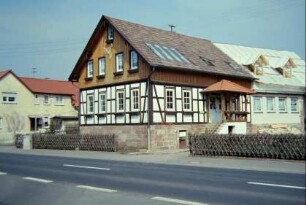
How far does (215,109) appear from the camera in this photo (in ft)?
107

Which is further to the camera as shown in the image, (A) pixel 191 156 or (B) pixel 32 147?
(B) pixel 32 147

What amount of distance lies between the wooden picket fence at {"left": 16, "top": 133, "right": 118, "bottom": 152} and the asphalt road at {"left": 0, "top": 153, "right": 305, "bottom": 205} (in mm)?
12228

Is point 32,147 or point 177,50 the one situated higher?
point 177,50

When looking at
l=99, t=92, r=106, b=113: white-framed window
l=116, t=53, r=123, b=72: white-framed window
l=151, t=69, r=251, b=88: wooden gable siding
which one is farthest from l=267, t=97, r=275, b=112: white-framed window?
l=99, t=92, r=106, b=113: white-framed window

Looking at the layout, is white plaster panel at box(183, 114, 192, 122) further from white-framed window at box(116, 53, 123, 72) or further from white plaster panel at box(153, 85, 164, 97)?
white-framed window at box(116, 53, 123, 72)

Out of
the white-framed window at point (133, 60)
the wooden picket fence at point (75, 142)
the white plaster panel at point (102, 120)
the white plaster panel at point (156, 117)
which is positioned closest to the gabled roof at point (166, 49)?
the white-framed window at point (133, 60)

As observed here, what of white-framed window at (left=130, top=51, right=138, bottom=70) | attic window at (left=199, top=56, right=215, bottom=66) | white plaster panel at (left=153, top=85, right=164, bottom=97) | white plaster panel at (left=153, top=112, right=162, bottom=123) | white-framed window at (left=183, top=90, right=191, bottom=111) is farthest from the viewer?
attic window at (left=199, top=56, right=215, bottom=66)

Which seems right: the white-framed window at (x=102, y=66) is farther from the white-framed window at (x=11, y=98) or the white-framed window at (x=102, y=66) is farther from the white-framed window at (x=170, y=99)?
the white-framed window at (x=11, y=98)

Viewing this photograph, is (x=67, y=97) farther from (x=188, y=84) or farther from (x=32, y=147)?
(x=188, y=84)

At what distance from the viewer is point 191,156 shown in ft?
73.9

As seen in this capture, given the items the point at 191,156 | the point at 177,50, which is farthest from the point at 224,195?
the point at 177,50

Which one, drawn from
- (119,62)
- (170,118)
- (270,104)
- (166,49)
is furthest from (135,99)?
(270,104)

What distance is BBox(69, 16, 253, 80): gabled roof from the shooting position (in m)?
29.5

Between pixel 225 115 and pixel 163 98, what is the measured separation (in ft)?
17.2
